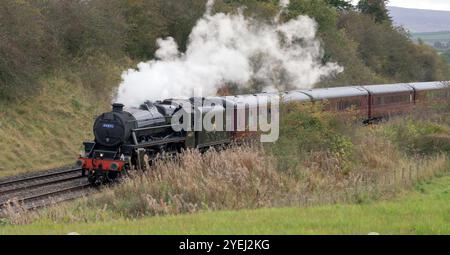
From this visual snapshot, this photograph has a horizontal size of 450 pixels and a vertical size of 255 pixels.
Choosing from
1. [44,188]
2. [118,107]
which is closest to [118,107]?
[118,107]

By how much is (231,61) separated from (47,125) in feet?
29.3

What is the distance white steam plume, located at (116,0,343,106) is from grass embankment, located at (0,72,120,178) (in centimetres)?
310

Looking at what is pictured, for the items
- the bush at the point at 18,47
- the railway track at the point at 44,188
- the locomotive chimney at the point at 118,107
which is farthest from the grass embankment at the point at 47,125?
the locomotive chimney at the point at 118,107

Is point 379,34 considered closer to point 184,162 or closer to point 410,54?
point 410,54

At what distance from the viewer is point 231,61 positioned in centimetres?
2942

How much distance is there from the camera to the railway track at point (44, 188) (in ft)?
52.6

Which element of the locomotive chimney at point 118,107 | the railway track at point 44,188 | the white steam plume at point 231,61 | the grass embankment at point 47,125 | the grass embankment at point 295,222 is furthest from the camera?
the grass embankment at point 47,125

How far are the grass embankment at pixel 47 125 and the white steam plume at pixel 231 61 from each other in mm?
3099

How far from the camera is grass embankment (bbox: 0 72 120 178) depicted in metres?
22.5

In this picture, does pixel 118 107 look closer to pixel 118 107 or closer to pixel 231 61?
pixel 118 107

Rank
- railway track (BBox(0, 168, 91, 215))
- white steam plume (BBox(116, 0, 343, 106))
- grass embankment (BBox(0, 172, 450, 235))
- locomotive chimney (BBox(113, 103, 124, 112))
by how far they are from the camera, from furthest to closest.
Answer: white steam plume (BBox(116, 0, 343, 106)) → locomotive chimney (BBox(113, 103, 124, 112)) → railway track (BBox(0, 168, 91, 215)) → grass embankment (BBox(0, 172, 450, 235))

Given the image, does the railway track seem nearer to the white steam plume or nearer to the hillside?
the hillside

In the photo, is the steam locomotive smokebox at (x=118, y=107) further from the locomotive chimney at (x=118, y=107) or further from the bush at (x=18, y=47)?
the bush at (x=18, y=47)

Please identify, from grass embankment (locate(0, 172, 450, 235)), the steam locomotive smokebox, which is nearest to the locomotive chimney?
the steam locomotive smokebox
